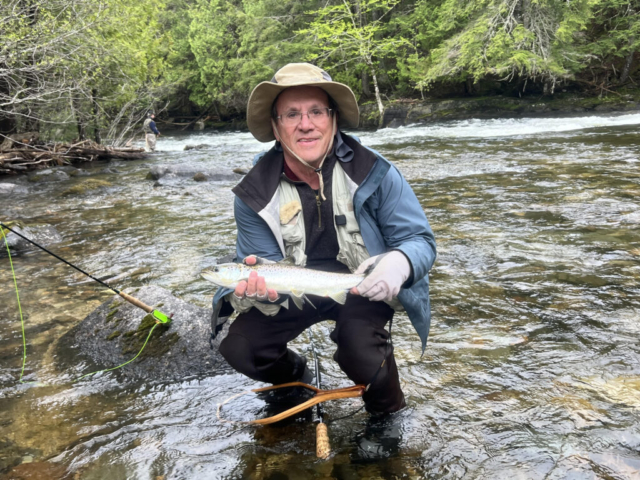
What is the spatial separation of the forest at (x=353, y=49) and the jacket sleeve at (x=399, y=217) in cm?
1216

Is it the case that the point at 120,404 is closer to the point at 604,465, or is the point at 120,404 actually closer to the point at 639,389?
the point at 604,465

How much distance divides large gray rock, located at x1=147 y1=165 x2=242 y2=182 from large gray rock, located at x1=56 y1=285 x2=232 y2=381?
9.85 metres

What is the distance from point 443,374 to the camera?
3566mm

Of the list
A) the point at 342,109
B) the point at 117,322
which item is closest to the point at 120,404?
the point at 117,322

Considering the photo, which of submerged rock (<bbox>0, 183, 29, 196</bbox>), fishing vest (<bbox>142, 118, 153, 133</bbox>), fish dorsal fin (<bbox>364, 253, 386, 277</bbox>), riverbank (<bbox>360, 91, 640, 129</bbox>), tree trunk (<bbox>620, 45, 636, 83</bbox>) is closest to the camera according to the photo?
fish dorsal fin (<bbox>364, 253, 386, 277</bbox>)

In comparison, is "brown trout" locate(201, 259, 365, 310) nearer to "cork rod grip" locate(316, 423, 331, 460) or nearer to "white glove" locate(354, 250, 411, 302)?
"white glove" locate(354, 250, 411, 302)

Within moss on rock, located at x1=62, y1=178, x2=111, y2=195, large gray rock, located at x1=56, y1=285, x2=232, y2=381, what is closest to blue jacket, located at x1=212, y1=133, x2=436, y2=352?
large gray rock, located at x1=56, y1=285, x2=232, y2=381

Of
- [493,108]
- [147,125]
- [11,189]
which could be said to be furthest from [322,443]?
[147,125]

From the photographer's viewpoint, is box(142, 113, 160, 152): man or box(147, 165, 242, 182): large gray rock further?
box(142, 113, 160, 152): man

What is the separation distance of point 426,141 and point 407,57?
14.9 metres

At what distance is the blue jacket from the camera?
111 inches

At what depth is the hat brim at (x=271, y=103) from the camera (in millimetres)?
2908

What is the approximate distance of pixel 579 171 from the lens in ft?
33.2

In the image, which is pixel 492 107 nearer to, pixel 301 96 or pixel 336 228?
pixel 301 96
